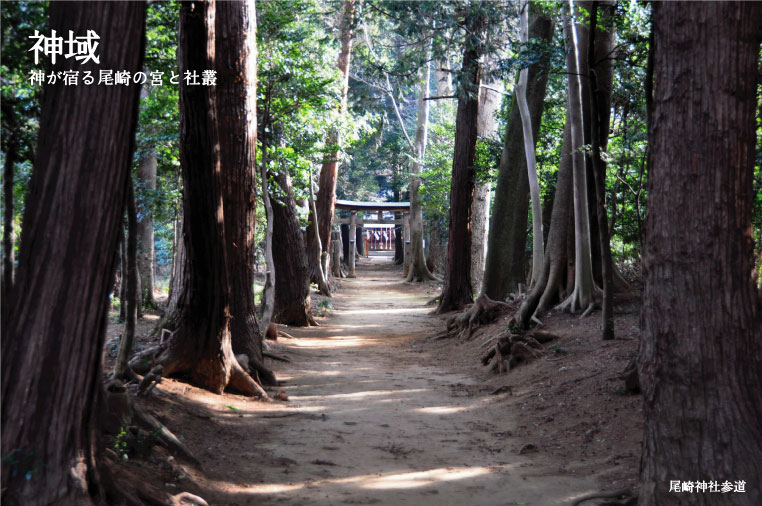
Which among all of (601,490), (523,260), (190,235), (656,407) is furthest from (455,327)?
(656,407)

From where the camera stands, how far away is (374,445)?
639 centimetres

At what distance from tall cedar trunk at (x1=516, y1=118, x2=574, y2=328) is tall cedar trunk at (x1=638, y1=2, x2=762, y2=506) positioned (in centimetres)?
714

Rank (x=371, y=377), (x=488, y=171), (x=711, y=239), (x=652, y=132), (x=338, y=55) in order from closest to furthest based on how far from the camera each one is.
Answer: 1. (x=711, y=239)
2. (x=652, y=132)
3. (x=371, y=377)
4. (x=488, y=171)
5. (x=338, y=55)

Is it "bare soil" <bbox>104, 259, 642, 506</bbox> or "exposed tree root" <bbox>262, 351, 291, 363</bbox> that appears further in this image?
"exposed tree root" <bbox>262, 351, 291, 363</bbox>

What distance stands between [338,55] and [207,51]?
693 inches

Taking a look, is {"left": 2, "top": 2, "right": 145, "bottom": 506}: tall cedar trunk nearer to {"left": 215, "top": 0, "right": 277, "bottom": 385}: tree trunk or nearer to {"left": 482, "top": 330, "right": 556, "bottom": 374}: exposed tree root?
{"left": 215, "top": 0, "right": 277, "bottom": 385}: tree trunk

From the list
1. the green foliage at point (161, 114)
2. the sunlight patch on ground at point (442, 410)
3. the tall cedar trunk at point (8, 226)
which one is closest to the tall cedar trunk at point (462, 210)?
the green foliage at point (161, 114)

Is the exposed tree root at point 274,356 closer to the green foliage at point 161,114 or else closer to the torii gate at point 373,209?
the green foliage at point 161,114

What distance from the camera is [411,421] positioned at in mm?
7348

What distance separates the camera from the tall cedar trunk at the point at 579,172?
32.9ft

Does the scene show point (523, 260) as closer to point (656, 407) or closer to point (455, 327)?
point (455, 327)

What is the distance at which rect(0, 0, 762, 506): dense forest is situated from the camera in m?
3.61

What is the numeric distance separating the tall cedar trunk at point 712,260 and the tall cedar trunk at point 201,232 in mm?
4509

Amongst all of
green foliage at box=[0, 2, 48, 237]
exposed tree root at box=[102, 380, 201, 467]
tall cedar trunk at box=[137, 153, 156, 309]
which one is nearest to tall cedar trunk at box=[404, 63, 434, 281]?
tall cedar trunk at box=[137, 153, 156, 309]
